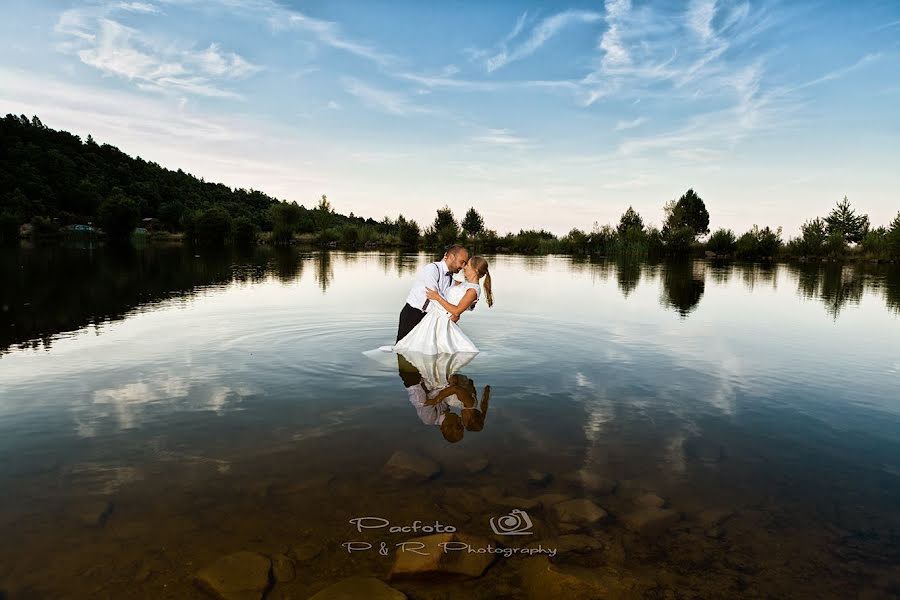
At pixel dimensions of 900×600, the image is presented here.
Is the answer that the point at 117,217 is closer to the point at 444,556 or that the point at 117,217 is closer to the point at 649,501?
the point at 444,556

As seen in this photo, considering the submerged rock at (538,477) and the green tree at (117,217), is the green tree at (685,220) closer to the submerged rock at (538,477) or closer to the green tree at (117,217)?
the submerged rock at (538,477)

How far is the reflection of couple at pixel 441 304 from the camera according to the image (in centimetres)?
1166

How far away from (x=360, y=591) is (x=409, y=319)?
9.01 m

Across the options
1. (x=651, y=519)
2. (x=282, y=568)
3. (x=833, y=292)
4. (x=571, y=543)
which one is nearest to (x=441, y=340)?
(x=651, y=519)

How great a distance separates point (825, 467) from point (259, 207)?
19564cm

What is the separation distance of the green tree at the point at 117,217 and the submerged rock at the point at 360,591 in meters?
118

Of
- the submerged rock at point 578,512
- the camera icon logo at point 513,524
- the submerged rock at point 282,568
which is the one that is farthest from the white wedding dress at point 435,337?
the submerged rock at point 282,568

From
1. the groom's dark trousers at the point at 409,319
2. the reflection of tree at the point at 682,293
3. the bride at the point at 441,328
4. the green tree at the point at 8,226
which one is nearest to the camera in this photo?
the bride at the point at 441,328

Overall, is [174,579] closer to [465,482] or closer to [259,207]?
[465,482]

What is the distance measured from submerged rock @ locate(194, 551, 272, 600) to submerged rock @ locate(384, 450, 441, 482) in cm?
196

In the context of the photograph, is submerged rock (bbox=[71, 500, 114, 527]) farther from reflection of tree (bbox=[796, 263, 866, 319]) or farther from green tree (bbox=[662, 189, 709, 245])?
green tree (bbox=[662, 189, 709, 245])

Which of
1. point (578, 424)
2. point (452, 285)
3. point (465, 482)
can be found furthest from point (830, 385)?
point (465, 482)

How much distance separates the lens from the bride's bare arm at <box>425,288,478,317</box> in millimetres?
11664

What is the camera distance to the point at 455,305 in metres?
12.0
